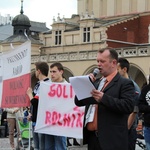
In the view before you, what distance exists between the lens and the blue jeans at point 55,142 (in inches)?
299

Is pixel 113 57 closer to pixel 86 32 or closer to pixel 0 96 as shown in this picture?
pixel 0 96

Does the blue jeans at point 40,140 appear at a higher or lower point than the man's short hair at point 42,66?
lower

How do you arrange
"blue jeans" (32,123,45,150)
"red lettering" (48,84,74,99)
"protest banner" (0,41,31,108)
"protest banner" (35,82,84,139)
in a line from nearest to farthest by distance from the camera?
"protest banner" (35,82,84,139)
"red lettering" (48,84,74,99)
"blue jeans" (32,123,45,150)
"protest banner" (0,41,31,108)

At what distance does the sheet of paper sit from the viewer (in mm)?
4938

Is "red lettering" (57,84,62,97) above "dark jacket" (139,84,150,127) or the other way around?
above

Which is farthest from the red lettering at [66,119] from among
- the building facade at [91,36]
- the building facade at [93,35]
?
the building facade at [91,36]

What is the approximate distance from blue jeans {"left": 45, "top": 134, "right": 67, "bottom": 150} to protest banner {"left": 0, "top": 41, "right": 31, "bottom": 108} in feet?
2.11

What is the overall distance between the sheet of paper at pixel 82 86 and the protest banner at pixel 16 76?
280 centimetres

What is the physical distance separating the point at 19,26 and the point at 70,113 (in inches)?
1745

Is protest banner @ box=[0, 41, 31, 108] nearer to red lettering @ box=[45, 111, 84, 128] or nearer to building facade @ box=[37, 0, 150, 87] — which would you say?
red lettering @ box=[45, 111, 84, 128]

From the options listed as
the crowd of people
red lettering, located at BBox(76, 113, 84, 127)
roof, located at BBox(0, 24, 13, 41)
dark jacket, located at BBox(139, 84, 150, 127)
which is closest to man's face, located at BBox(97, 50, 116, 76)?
the crowd of people

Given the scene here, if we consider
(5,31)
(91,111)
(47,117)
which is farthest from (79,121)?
(5,31)

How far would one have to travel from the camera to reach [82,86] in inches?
197

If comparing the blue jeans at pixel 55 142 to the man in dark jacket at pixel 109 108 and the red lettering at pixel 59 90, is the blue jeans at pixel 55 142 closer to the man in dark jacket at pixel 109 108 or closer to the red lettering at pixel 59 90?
the red lettering at pixel 59 90
